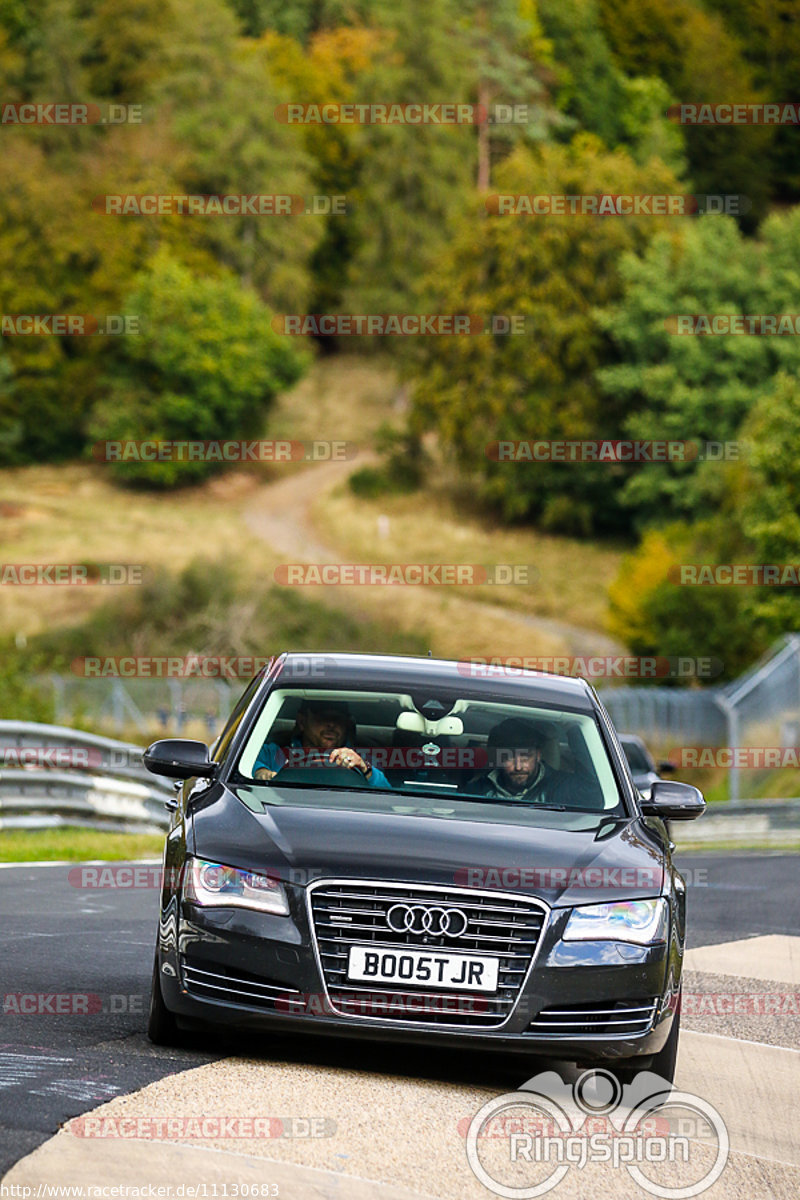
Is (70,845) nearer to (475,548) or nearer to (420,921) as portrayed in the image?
(420,921)

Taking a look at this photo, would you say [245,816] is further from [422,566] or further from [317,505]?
[317,505]

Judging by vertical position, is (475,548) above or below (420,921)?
below

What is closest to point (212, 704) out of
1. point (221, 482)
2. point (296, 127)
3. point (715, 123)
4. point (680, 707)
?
point (680, 707)

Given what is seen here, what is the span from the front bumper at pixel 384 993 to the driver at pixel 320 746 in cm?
107

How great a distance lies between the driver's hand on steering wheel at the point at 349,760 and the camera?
7.92m

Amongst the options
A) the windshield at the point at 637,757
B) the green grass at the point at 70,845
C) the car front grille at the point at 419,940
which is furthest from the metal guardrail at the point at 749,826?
the car front grille at the point at 419,940

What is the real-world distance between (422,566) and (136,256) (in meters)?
29.8

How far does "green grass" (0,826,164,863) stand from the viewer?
17516mm

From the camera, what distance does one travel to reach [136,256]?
99.2 metres

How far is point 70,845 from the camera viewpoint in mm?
18578

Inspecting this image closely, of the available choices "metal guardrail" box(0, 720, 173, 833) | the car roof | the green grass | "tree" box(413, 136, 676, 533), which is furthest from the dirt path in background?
the car roof

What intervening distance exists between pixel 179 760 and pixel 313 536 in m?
75.5

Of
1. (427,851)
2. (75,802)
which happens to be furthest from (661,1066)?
(75,802)

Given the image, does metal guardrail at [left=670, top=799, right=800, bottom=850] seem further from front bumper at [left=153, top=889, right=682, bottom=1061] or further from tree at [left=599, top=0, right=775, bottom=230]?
tree at [left=599, top=0, right=775, bottom=230]
